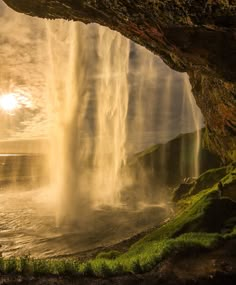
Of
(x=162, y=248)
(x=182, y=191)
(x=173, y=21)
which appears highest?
(x=173, y=21)

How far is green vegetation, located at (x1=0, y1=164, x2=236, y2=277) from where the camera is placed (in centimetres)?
666

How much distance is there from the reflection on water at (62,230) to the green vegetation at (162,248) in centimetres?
388

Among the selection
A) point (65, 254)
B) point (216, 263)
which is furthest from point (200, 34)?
point (65, 254)

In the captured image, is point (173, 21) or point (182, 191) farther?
point (182, 191)

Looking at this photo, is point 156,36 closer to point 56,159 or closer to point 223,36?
point 223,36

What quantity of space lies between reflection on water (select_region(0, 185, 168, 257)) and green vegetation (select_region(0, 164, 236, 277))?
3881mm

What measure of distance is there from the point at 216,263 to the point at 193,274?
88cm

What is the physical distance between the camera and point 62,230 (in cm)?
1591

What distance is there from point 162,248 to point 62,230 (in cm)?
946

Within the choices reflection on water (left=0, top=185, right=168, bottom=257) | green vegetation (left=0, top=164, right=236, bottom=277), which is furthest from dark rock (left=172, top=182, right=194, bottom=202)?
green vegetation (left=0, top=164, right=236, bottom=277)

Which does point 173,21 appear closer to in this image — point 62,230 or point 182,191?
point 62,230

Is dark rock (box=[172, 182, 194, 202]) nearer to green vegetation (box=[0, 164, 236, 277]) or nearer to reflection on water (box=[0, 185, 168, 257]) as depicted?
reflection on water (box=[0, 185, 168, 257])

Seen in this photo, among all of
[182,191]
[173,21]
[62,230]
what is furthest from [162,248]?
[182,191]

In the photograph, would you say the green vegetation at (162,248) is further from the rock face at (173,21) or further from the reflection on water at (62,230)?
the rock face at (173,21)
